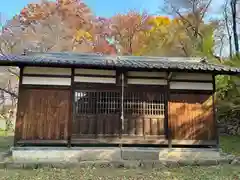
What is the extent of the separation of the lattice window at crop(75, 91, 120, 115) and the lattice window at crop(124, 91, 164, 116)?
33cm

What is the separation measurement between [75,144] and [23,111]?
1.72m

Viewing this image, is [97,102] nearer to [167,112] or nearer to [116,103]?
[116,103]

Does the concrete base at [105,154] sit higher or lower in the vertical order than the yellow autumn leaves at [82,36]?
lower

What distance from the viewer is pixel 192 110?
701 cm

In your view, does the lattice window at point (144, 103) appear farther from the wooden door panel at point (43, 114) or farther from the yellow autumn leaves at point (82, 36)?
the yellow autumn leaves at point (82, 36)

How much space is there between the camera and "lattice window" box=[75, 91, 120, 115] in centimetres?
679

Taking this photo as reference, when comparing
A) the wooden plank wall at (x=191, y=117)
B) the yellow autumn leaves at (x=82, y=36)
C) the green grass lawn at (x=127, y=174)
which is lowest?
the green grass lawn at (x=127, y=174)

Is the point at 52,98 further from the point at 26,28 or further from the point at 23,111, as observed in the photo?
the point at 26,28

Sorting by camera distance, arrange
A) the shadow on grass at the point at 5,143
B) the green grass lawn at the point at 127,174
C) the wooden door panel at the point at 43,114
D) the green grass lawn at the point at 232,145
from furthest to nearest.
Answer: the green grass lawn at the point at 232,145 < the shadow on grass at the point at 5,143 < the wooden door panel at the point at 43,114 < the green grass lawn at the point at 127,174

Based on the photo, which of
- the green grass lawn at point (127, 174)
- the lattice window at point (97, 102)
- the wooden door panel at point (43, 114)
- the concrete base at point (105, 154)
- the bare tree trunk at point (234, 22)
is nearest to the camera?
the green grass lawn at point (127, 174)

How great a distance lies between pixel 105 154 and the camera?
652 cm

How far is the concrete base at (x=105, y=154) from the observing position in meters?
6.27

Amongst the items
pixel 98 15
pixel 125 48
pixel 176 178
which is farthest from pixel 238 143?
pixel 98 15

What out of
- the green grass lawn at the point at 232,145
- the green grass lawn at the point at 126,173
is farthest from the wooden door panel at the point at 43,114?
the green grass lawn at the point at 232,145
